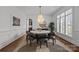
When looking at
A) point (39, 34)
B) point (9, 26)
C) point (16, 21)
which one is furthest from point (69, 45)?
point (9, 26)

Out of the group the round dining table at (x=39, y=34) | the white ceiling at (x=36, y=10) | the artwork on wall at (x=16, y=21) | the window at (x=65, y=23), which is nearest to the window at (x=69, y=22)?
the window at (x=65, y=23)

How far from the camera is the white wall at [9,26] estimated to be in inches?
131

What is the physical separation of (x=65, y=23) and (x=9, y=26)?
2.21m

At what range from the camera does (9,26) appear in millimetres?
3730

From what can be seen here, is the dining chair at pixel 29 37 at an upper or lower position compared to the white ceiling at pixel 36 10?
lower

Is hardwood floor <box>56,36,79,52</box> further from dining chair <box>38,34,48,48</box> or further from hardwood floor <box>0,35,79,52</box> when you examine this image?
dining chair <box>38,34,48,48</box>

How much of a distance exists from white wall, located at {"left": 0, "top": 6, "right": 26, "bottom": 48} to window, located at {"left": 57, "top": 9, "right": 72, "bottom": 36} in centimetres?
133

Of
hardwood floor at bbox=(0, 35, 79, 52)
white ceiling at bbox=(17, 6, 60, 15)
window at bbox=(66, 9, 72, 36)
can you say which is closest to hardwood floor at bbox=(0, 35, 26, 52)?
hardwood floor at bbox=(0, 35, 79, 52)

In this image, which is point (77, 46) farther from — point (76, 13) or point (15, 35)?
point (15, 35)

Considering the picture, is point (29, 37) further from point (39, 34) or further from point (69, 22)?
point (69, 22)

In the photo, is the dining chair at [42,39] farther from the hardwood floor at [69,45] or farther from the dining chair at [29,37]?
the hardwood floor at [69,45]

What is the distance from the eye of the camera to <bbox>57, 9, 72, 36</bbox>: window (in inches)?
130

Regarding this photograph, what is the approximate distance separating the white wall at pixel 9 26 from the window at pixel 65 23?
4.37 ft
